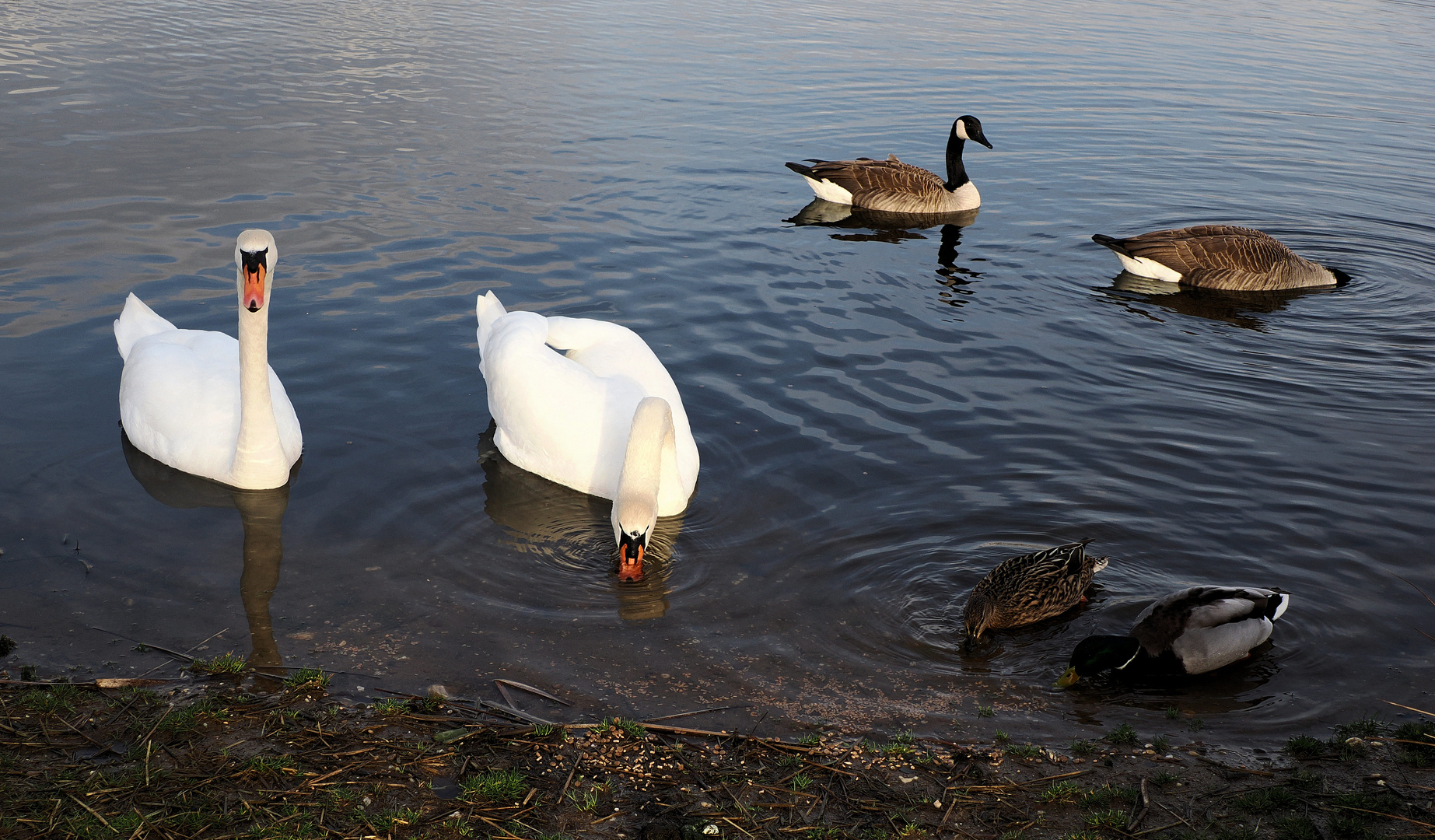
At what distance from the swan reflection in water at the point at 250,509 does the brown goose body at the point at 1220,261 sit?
8.71m

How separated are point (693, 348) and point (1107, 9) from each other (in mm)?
30622

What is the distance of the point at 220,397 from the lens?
790 cm

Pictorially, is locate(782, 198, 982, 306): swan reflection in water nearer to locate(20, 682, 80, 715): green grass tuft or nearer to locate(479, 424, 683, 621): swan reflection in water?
locate(479, 424, 683, 621): swan reflection in water

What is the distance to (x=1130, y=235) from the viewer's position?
44.6 ft

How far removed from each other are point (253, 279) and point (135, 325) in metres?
2.29

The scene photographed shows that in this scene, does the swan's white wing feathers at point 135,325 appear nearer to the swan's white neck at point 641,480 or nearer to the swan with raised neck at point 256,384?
the swan with raised neck at point 256,384

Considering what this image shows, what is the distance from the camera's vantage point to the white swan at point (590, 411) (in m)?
7.04

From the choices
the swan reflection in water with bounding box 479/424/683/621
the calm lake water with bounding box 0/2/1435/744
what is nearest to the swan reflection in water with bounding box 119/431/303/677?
the calm lake water with bounding box 0/2/1435/744

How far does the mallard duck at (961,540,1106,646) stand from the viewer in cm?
612

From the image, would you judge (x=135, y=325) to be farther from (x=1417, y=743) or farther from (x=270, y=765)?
(x=1417, y=743)

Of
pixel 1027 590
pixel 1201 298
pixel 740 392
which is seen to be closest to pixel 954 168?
pixel 1201 298

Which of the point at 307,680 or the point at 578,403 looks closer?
the point at 307,680

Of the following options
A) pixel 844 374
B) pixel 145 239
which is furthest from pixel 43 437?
pixel 844 374

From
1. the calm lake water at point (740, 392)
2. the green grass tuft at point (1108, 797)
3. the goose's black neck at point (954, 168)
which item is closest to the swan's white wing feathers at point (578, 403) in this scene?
the calm lake water at point (740, 392)
